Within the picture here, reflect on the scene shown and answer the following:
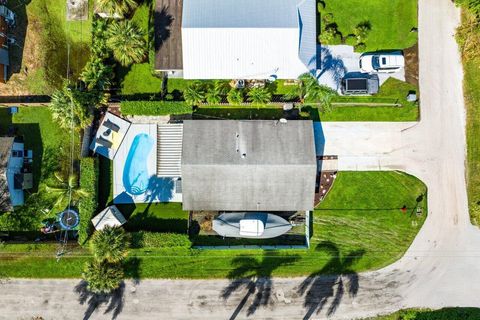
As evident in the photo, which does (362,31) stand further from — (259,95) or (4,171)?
(4,171)

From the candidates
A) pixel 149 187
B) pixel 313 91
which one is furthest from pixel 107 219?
pixel 313 91

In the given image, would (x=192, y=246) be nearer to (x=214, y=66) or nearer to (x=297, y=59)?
(x=214, y=66)

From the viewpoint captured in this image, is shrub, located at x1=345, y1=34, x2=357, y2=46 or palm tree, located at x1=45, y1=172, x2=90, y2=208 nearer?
palm tree, located at x1=45, y1=172, x2=90, y2=208

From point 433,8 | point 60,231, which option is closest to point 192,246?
point 60,231

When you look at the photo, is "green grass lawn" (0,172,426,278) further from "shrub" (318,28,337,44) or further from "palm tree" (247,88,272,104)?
"shrub" (318,28,337,44)

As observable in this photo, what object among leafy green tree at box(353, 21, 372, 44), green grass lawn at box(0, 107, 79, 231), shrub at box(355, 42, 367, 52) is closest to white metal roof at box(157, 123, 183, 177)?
green grass lawn at box(0, 107, 79, 231)

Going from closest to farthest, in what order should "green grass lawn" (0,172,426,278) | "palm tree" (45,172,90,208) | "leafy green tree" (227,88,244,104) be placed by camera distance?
"palm tree" (45,172,90,208) → "leafy green tree" (227,88,244,104) → "green grass lawn" (0,172,426,278)
